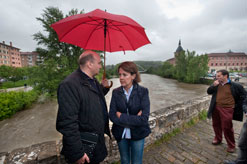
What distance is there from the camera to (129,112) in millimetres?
1691

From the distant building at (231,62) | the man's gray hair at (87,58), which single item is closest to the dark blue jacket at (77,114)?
the man's gray hair at (87,58)

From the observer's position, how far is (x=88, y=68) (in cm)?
146

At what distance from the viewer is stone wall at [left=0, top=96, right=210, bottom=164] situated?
1.52 m

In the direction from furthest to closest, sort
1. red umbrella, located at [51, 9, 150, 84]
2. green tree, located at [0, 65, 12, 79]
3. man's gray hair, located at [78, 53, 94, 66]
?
green tree, located at [0, 65, 12, 79]
red umbrella, located at [51, 9, 150, 84]
man's gray hair, located at [78, 53, 94, 66]

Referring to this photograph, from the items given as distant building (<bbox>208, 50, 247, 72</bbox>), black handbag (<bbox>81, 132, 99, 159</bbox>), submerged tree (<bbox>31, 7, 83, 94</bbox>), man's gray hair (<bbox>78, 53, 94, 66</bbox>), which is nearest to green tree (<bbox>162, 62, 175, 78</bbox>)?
distant building (<bbox>208, 50, 247, 72</bbox>)

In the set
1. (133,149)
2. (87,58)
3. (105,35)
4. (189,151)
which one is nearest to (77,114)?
(87,58)

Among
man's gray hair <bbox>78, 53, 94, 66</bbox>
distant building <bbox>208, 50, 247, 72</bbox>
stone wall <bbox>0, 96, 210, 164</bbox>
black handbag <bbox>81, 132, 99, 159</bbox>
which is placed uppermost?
distant building <bbox>208, 50, 247, 72</bbox>

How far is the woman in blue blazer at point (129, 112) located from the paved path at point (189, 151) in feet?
3.22

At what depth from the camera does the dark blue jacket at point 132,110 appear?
1.59 m

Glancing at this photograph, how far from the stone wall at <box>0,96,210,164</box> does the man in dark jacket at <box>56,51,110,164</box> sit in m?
0.44

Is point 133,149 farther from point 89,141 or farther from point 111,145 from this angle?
point 89,141

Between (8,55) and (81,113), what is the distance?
82328 millimetres

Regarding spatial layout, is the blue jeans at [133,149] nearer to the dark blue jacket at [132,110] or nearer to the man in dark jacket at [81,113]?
the dark blue jacket at [132,110]

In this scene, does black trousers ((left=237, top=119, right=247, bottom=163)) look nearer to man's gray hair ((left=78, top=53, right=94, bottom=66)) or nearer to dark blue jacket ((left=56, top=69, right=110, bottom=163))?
dark blue jacket ((left=56, top=69, right=110, bottom=163))
